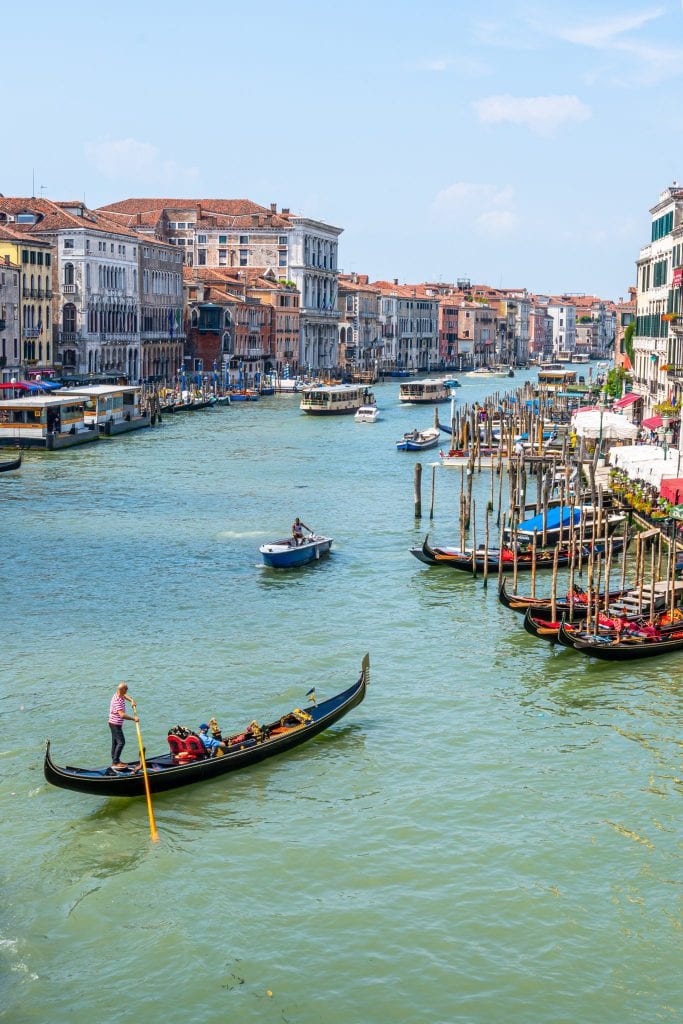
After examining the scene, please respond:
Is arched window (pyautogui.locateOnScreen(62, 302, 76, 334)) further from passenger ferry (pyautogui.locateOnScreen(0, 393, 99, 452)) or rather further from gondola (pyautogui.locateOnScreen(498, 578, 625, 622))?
gondola (pyautogui.locateOnScreen(498, 578, 625, 622))

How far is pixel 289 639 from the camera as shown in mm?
21984

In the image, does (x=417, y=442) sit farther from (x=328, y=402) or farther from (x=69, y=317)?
(x=69, y=317)

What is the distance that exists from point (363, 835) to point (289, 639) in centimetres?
765

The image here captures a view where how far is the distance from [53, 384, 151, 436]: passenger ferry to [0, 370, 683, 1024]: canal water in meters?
29.1

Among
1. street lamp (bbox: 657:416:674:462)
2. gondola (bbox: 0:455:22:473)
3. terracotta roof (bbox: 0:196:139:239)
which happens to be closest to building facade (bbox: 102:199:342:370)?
terracotta roof (bbox: 0:196:139:239)

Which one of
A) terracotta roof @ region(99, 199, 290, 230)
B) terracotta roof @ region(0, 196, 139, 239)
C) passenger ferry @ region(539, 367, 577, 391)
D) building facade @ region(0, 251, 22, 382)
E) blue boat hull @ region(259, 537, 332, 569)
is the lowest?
blue boat hull @ region(259, 537, 332, 569)

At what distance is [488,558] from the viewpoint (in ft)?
88.0

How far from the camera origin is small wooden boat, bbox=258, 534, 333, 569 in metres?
27.4

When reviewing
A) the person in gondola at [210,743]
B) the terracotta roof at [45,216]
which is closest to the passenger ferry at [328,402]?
the terracotta roof at [45,216]

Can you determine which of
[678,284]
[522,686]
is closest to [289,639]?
[522,686]

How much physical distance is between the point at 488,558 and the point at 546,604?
4.09 meters

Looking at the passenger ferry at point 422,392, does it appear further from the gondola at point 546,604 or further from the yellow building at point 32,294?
the gondola at point 546,604

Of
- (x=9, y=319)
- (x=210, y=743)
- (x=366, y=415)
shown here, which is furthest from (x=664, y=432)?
(x=9, y=319)

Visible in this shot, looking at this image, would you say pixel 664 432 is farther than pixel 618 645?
Yes
